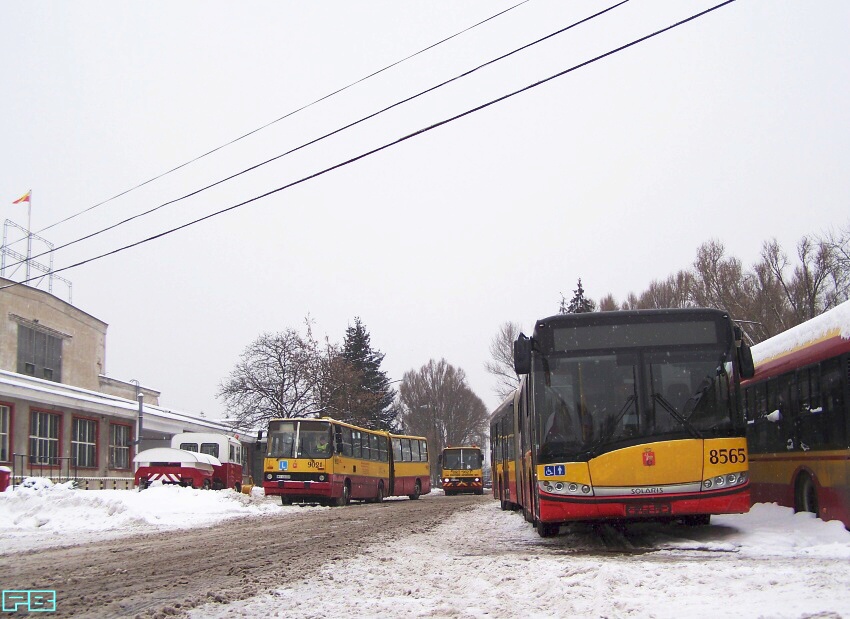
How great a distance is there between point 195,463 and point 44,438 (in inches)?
237

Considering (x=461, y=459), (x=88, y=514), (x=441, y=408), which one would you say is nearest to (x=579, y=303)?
(x=461, y=459)

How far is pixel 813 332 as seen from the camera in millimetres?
13078

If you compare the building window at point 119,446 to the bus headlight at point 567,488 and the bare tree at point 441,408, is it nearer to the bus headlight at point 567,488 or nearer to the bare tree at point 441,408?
the bus headlight at point 567,488

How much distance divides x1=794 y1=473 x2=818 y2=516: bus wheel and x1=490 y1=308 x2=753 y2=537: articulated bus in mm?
1888

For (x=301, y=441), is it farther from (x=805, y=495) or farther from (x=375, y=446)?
(x=805, y=495)

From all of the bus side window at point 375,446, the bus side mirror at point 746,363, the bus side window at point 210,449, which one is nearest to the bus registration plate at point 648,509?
the bus side mirror at point 746,363

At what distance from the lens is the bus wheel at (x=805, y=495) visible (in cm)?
1305

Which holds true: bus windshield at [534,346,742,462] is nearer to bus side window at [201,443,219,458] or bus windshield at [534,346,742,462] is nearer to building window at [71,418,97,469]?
bus side window at [201,443,219,458]

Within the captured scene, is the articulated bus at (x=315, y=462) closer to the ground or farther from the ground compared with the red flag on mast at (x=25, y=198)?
closer to the ground

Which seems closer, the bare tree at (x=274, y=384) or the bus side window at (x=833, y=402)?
the bus side window at (x=833, y=402)

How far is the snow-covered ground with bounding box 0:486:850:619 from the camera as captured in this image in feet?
23.1

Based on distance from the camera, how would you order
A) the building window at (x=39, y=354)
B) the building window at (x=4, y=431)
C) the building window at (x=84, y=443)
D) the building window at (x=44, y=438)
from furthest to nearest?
the building window at (x=39, y=354)
the building window at (x=84, y=443)
the building window at (x=44, y=438)
the building window at (x=4, y=431)

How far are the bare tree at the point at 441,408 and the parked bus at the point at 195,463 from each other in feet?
189

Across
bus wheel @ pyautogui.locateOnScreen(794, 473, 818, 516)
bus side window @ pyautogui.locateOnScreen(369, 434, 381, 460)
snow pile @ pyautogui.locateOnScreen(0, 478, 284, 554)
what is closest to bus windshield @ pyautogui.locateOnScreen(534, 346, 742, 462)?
bus wheel @ pyautogui.locateOnScreen(794, 473, 818, 516)
